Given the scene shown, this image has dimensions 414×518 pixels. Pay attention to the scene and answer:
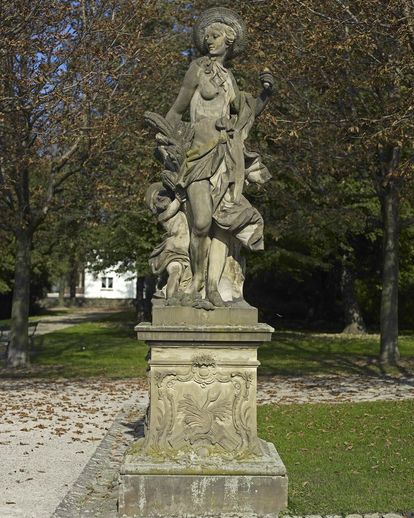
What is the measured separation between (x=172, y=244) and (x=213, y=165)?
88cm

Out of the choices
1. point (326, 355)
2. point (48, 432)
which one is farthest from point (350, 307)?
point (48, 432)

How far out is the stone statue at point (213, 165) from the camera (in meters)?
7.74

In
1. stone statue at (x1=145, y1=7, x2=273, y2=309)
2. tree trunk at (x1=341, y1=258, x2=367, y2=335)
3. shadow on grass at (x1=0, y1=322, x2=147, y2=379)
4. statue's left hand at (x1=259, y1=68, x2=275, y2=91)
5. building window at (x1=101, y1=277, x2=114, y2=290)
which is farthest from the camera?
building window at (x1=101, y1=277, x2=114, y2=290)

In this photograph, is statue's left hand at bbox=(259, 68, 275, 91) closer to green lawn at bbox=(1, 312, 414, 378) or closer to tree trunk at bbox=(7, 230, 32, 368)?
green lawn at bbox=(1, 312, 414, 378)

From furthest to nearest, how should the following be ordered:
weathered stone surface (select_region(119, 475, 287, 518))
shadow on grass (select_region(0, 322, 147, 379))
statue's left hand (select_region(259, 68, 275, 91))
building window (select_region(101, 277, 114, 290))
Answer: building window (select_region(101, 277, 114, 290)), shadow on grass (select_region(0, 322, 147, 379)), statue's left hand (select_region(259, 68, 275, 91)), weathered stone surface (select_region(119, 475, 287, 518))

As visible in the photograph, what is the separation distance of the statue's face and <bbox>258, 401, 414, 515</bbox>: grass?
14.1 feet

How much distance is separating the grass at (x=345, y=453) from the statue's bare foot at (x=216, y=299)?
1.88 m

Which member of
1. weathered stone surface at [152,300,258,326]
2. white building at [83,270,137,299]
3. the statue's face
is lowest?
weathered stone surface at [152,300,258,326]

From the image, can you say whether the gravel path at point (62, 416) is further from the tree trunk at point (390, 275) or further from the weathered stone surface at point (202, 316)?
the weathered stone surface at point (202, 316)

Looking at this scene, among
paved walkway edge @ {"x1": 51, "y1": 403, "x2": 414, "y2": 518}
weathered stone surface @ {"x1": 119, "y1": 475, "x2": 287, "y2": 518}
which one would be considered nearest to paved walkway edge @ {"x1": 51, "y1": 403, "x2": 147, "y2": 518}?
paved walkway edge @ {"x1": 51, "y1": 403, "x2": 414, "y2": 518}

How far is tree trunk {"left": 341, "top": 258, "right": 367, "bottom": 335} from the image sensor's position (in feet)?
105

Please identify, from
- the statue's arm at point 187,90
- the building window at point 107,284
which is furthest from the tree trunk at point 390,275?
the building window at point 107,284

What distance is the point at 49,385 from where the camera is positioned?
683 inches

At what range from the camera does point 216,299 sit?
7.59 metres
